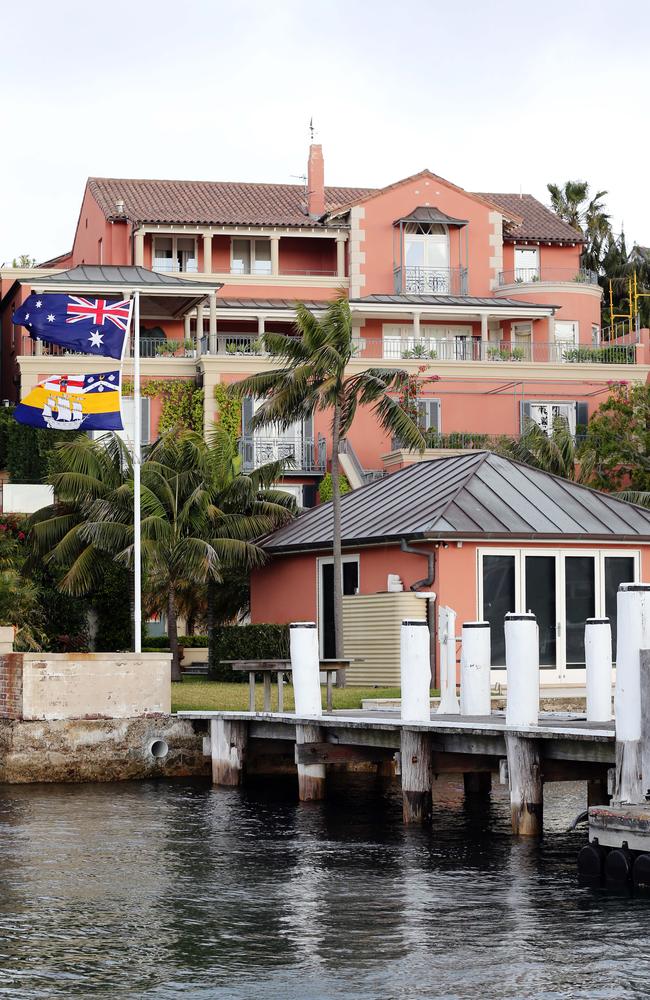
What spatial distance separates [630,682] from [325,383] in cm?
1841

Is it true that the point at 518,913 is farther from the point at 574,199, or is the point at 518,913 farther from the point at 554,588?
the point at 574,199

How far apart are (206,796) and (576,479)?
26.0m

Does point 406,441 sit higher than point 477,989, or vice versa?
point 406,441

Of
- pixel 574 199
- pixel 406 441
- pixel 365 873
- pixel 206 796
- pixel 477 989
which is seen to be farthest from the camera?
pixel 574 199

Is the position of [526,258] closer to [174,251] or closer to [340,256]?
[340,256]

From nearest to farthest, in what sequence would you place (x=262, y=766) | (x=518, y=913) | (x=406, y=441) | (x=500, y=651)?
1. (x=518, y=913)
2. (x=262, y=766)
3. (x=500, y=651)
4. (x=406, y=441)

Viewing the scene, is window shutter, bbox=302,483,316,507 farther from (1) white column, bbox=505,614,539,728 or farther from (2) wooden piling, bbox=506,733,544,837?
(1) white column, bbox=505,614,539,728

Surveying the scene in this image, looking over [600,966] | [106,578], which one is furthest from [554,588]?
[600,966]

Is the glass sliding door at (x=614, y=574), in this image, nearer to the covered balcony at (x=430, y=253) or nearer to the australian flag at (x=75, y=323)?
the australian flag at (x=75, y=323)

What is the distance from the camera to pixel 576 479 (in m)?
47.8

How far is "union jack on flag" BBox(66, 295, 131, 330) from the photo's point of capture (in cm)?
2755

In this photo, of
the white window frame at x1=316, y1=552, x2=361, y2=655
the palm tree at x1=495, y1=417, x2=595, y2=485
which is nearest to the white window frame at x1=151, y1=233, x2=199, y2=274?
the palm tree at x1=495, y1=417, x2=595, y2=485

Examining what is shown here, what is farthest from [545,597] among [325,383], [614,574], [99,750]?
[99,750]

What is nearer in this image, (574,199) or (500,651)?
(500,651)
